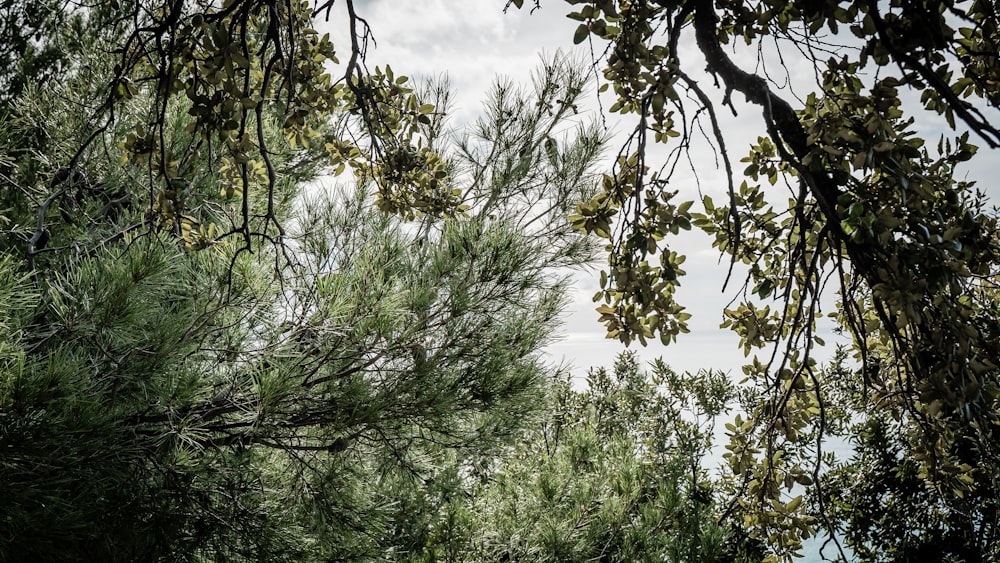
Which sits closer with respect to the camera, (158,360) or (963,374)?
(963,374)

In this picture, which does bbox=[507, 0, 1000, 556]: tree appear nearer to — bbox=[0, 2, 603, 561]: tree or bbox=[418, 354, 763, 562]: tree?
bbox=[0, 2, 603, 561]: tree

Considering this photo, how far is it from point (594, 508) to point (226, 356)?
69.2 inches

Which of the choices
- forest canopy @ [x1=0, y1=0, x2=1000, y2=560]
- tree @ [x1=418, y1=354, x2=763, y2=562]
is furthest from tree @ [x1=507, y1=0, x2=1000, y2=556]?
tree @ [x1=418, y1=354, x2=763, y2=562]

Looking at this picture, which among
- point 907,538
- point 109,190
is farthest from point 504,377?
point 907,538

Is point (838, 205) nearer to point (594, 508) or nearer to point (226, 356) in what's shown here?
point (226, 356)

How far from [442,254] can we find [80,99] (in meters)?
1.68

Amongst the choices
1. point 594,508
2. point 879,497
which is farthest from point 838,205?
point 879,497

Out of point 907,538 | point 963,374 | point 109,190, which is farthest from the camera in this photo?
point 907,538

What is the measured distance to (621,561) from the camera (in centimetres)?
262

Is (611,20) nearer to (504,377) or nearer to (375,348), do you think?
(375,348)

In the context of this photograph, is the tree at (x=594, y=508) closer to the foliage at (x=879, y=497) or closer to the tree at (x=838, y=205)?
the foliage at (x=879, y=497)

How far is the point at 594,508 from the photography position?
2736 mm

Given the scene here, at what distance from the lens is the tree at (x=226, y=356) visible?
4.26 ft

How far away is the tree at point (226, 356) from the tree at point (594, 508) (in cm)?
45
